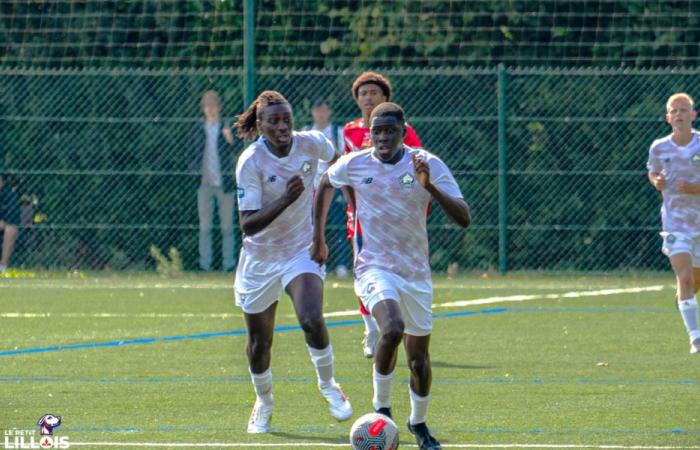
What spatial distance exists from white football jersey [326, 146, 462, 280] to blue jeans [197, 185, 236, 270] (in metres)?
11.6

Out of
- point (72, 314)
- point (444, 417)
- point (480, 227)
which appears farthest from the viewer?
point (480, 227)

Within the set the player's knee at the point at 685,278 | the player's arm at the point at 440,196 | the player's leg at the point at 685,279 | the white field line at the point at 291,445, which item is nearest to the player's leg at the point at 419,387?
the white field line at the point at 291,445

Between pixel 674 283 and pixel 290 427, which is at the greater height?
pixel 290 427

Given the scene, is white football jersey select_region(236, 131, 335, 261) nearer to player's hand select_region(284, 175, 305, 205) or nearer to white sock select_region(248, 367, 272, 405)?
player's hand select_region(284, 175, 305, 205)

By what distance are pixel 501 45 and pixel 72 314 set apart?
758 cm

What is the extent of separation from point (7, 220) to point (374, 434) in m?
13.8

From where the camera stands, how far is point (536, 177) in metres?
20.7

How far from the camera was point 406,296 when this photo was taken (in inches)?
349

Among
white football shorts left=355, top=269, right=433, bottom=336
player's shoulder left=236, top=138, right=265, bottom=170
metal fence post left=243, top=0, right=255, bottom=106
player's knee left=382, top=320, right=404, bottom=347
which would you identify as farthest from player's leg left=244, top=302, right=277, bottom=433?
metal fence post left=243, top=0, right=255, bottom=106

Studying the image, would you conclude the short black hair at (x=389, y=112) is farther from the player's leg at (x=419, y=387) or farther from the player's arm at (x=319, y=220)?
the player's leg at (x=419, y=387)

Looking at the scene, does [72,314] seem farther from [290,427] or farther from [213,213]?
[290,427]

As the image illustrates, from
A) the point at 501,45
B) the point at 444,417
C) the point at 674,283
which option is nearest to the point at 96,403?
the point at 444,417

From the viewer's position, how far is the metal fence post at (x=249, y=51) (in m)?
20.4

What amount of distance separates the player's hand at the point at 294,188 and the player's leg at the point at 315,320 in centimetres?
59
